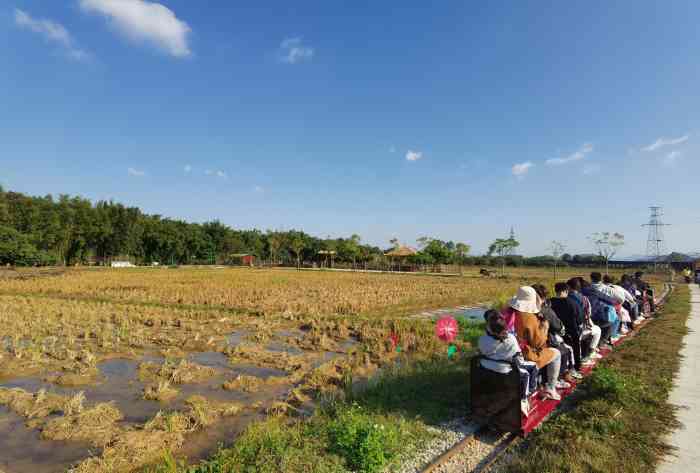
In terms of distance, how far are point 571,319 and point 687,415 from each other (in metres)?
1.61

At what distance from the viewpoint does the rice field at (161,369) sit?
4.20m

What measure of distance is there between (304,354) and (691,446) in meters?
6.52

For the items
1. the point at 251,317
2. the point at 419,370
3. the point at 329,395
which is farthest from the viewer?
the point at 251,317

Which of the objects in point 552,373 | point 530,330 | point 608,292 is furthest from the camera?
point 608,292

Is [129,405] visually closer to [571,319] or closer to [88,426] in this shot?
[88,426]

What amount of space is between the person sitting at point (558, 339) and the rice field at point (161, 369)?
303 centimetres

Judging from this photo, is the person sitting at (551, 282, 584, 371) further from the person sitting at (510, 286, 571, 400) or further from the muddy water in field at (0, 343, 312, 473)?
the muddy water in field at (0, 343, 312, 473)

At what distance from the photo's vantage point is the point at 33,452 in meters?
4.03

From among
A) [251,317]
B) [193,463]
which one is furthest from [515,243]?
[193,463]

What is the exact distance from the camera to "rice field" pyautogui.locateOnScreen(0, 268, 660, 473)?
4199mm

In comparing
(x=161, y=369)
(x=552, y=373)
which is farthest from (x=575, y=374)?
(x=161, y=369)

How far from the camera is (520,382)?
144 inches

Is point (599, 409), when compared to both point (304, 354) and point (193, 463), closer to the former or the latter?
point (193, 463)

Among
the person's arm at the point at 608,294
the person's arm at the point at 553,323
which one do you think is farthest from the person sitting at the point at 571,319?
the person's arm at the point at 608,294
